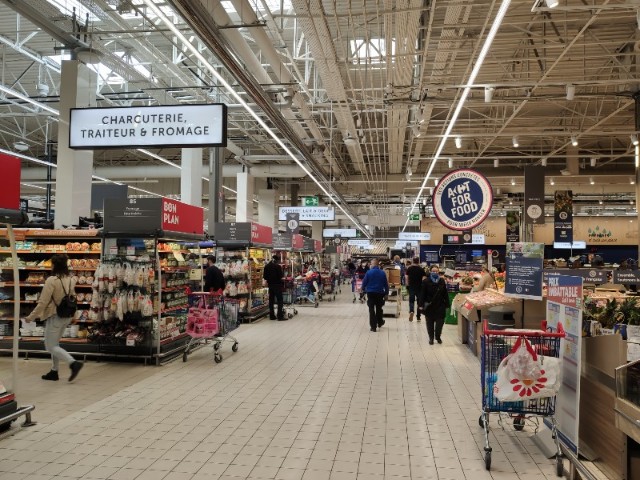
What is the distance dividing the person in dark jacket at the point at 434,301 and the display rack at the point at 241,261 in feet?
15.5

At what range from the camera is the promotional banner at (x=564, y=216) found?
18.8 meters

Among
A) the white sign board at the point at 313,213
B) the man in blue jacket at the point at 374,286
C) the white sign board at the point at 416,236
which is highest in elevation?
the white sign board at the point at 313,213

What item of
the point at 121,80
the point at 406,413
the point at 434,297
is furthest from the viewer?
the point at 121,80

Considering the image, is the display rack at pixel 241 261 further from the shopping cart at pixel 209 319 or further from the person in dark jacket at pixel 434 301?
the person in dark jacket at pixel 434 301

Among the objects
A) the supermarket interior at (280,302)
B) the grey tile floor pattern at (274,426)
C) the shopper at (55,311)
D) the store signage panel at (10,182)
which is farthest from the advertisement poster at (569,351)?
the shopper at (55,311)

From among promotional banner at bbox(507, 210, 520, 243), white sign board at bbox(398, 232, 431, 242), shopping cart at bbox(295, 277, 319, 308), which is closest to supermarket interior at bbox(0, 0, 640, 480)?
shopping cart at bbox(295, 277, 319, 308)

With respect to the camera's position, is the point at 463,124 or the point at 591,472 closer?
the point at 591,472

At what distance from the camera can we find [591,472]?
3.46 m

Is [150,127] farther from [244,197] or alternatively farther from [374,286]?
[244,197]

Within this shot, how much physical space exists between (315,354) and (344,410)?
10.6 ft

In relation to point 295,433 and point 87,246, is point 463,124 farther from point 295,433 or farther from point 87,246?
point 295,433

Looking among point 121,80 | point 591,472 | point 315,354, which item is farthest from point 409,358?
point 121,80

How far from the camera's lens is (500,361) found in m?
4.45

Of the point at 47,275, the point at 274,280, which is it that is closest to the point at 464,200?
the point at 47,275
